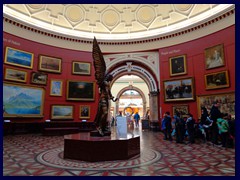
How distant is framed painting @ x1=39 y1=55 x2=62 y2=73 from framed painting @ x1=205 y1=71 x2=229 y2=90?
11.2 metres

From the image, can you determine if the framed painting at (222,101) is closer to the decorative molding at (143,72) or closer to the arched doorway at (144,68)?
the arched doorway at (144,68)

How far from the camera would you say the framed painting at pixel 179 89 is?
472 inches

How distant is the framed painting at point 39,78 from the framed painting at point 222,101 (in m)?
11.5

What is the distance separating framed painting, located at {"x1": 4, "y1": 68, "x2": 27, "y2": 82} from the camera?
11102mm

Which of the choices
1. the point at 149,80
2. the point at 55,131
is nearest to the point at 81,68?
the point at 55,131

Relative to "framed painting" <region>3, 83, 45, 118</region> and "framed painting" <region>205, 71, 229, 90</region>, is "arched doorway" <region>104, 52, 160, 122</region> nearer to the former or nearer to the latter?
"framed painting" <region>205, 71, 229, 90</region>

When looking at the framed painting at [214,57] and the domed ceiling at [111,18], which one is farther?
the domed ceiling at [111,18]

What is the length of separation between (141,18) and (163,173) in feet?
46.9

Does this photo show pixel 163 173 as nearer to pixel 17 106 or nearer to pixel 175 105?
pixel 175 105

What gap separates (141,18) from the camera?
49.6ft

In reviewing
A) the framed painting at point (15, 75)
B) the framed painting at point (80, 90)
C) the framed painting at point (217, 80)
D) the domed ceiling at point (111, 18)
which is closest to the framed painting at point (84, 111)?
the framed painting at point (80, 90)

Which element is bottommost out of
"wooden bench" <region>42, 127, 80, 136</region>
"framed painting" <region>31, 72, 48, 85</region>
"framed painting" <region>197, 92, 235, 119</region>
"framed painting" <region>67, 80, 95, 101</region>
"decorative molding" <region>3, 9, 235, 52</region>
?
"wooden bench" <region>42, 127, 80, 136</region>

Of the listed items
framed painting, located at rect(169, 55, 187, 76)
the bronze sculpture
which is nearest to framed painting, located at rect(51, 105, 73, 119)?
the bronze sculpture

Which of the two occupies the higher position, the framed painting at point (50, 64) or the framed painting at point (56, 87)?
the framed painting at point (50, 64)
